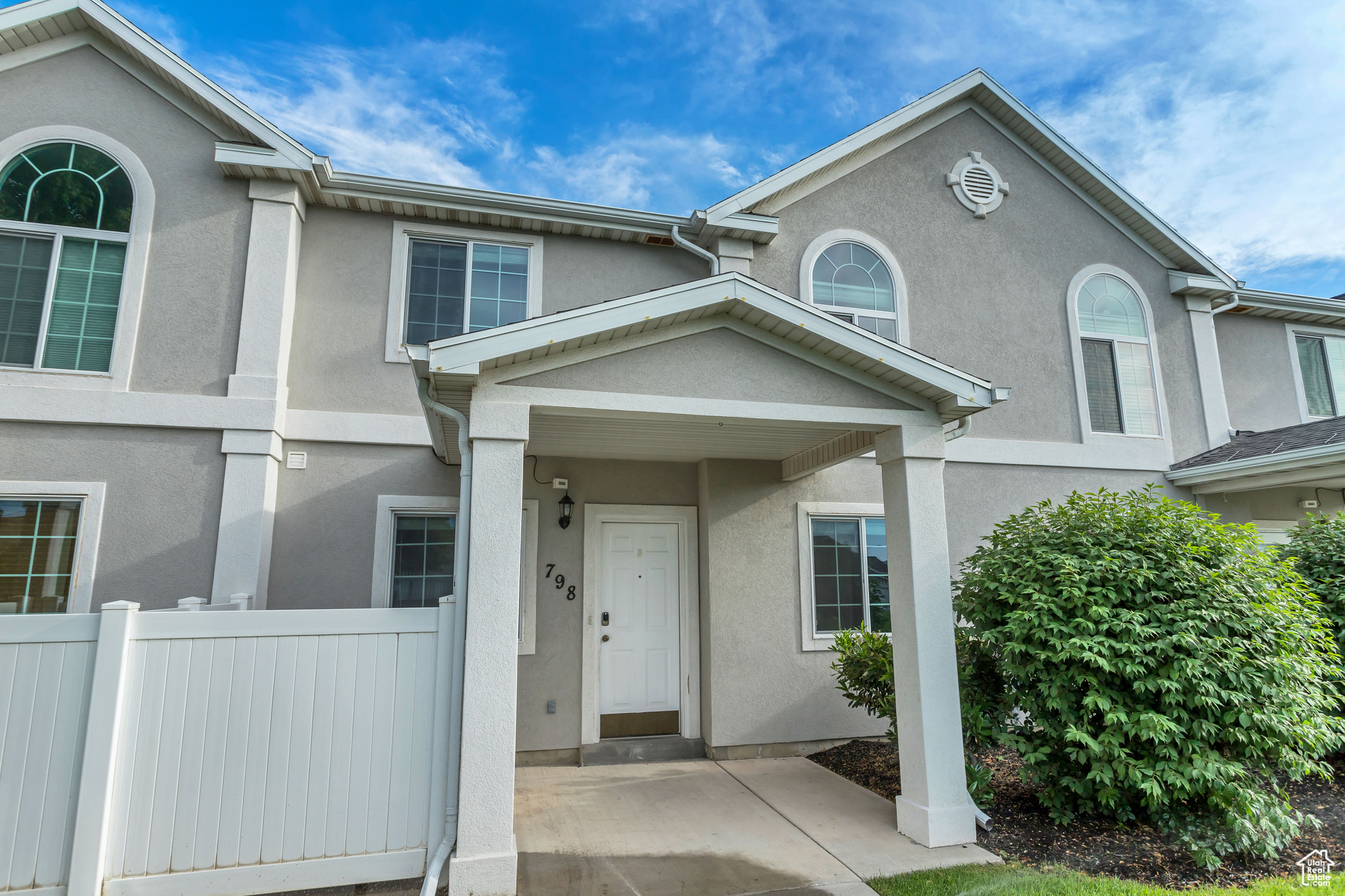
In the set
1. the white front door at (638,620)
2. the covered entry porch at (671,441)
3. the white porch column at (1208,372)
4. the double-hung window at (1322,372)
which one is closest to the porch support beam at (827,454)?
the covered entry porch at (671,441)

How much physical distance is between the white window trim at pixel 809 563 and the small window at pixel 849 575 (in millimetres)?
60

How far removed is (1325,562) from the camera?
6480 mm

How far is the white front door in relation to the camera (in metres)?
7.00

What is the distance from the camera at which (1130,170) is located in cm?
978

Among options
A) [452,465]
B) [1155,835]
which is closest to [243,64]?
[452,465]

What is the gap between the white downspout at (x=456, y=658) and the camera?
4016 millimetres

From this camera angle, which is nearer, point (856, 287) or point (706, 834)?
point (706, 834)

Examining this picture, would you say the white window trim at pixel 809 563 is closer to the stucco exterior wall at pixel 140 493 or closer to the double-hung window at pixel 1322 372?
the stucco exterior wall at pixel 140 493

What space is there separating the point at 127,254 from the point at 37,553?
2.74 metres

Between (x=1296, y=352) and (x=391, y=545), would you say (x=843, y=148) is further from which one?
(x=1296, y=352)

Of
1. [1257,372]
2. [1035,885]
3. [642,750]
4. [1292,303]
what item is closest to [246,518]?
[642,750]

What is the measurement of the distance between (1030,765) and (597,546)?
4216 millimetres

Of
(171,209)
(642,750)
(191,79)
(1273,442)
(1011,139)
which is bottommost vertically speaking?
(642,750)

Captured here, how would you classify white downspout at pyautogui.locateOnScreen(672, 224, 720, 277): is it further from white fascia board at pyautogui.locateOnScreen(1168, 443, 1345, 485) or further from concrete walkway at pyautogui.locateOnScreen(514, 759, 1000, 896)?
white fascia board at pyautogui.locateOnScreen(1168, 443, 1345, 485)
